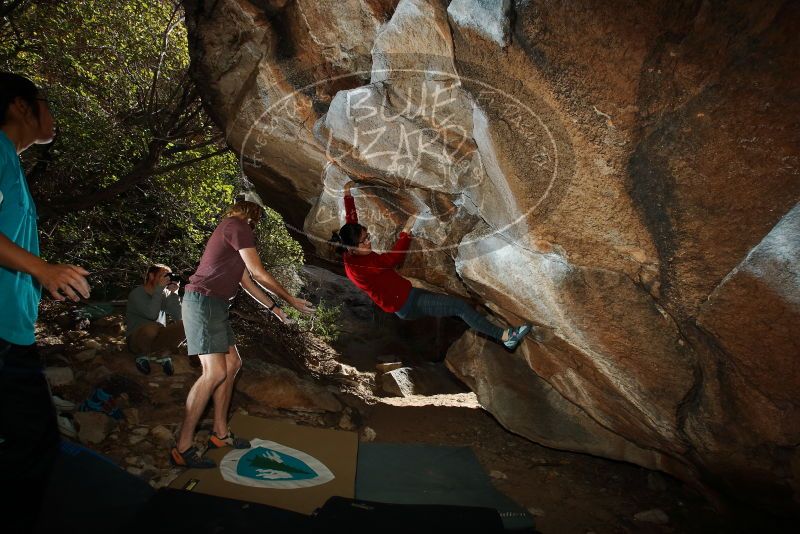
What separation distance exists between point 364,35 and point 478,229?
7.86ft

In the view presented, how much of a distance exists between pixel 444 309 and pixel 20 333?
302 cm

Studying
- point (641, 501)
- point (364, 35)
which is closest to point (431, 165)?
point (364, 35)

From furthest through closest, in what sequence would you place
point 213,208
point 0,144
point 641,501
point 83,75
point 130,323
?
1. point 213,208
2. point 83,75
3. point 130,323
4. point 641,501
5. point 0,144

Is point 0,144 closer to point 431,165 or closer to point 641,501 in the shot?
point 431,165

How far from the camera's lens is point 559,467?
177 inches

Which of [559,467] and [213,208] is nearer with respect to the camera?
[559,467]

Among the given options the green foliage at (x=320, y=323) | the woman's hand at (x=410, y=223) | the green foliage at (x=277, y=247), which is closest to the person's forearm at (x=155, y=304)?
the woman's hand at (x=410, y=223)

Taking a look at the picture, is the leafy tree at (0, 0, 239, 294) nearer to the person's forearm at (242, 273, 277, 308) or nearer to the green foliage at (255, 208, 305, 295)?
the green foliage at (255, 208, 305, 295)

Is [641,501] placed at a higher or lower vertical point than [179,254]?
lower

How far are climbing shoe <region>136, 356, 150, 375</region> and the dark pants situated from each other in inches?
127

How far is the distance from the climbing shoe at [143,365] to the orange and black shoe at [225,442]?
149 centimetres

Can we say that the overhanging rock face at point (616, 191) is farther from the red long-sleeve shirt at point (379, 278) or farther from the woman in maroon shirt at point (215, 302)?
the woman in maroon shirt at point (215, 302)

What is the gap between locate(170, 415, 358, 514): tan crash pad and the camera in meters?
3.13

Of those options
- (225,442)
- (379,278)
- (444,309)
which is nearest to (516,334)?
(444,309)
